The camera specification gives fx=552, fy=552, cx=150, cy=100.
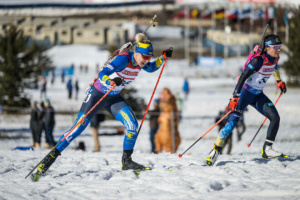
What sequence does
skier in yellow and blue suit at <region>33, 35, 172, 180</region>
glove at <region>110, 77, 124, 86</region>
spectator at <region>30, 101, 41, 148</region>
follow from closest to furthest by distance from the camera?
glove at <region>110, 77, 124, 86</region> → skier in yellow and blue suit at <region>33, 35, 172, 180</region> → spectator at <region>30, 101, 41, 148</region>

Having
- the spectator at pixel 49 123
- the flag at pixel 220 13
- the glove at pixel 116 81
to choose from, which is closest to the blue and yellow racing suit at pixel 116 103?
the glove at pixel 116 81

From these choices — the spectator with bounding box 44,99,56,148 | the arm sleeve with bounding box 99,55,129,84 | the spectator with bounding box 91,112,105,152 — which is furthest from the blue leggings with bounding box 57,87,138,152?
the spectator with bounding box 44,99,56,148

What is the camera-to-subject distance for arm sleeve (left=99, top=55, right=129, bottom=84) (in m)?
7.81

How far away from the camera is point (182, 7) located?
147 m

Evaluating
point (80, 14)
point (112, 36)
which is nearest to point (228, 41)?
point (112, 36)

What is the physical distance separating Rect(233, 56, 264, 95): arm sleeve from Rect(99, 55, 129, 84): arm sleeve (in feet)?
5.56

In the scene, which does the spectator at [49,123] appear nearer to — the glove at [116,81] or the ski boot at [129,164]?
the ski boot at [129,164]

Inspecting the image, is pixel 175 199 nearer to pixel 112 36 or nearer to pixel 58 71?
pixel 58 71

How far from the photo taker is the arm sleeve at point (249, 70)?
816 cm

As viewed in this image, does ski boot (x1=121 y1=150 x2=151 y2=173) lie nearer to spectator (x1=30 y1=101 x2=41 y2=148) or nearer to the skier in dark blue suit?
the skier in dark blue suit

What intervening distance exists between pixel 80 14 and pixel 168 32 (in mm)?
30396

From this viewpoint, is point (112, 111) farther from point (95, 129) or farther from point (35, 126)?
point (35, 126)

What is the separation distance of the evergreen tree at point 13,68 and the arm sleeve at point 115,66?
20.5 meters

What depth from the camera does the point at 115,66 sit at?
25.7 feet
